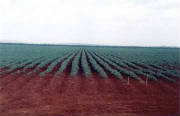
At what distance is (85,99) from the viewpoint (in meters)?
6.83

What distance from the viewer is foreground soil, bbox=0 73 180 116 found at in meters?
5.63

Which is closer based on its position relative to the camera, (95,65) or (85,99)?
(85,99)

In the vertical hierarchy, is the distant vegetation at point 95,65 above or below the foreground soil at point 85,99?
above

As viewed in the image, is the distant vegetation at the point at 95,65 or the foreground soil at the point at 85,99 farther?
the distant vegetation at the point at 95,65

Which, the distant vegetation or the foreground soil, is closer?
the foreground soil

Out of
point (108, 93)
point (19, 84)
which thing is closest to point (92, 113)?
point (108, 93)

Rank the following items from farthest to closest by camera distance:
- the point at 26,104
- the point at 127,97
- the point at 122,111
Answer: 1. the point at 127,97
2. the point at 26,104
3. the point at 122,111

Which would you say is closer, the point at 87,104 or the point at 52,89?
the point at 87,104

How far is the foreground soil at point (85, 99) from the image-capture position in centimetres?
563

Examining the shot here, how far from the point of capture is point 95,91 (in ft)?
26.1

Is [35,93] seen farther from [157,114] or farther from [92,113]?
[157,114]

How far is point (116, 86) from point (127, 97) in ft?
5.86

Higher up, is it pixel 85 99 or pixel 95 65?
pixel 95 65

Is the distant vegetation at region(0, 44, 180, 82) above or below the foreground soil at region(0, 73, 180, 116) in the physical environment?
above
